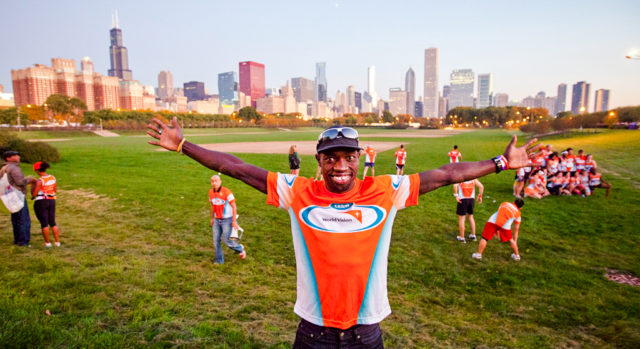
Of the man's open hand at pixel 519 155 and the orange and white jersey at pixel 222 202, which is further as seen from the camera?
the orange and white jersey at pixel 222 202

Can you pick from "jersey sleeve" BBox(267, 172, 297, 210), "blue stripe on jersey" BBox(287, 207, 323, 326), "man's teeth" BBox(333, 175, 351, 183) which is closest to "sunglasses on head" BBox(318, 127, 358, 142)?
"man's teeth" BBox(333, 175, 351, 183)

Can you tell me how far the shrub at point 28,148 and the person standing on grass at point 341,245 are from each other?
93.5 feet

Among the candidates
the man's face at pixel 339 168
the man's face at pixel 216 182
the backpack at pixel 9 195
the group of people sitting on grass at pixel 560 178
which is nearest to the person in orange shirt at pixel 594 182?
the group of people sitting on grass at pixel 560 178

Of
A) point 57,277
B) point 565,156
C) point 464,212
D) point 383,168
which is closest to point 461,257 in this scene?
point 464,212

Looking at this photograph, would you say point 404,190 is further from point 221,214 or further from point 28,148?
point 28,148

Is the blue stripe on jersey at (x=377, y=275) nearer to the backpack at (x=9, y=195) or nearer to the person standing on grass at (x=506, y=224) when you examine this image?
the person standing on grass at (x=506, y=224)

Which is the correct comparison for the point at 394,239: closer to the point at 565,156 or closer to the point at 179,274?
the point at 179,274

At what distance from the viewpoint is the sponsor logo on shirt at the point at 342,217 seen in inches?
97.7

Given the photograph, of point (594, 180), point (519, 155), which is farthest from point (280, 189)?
point (594, 180)

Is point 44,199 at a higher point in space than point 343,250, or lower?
lower

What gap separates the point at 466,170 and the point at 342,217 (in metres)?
1.35

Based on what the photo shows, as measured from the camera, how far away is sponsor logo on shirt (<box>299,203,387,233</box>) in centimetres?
248

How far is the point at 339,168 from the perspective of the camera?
8.23 ft

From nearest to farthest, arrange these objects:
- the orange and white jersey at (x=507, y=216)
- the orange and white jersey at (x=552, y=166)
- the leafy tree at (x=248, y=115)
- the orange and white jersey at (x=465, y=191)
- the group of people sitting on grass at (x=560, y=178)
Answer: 1. the orange and white jersey at (x=507, y=216)
2. the orange and white jersey at (x=465, y=191)
3. the group of people sitting on grass at (x=560, y=178)
4. the orange and white jersey at (x=552, y=166)
5. the leafy tree at (x=248, y=115)
